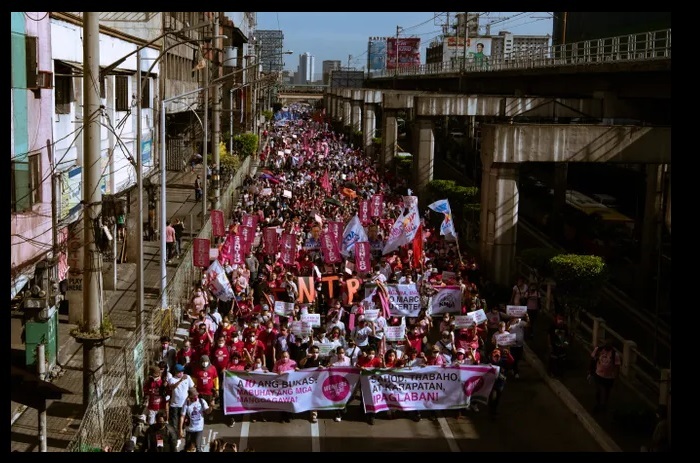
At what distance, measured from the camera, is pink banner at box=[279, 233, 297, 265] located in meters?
24.0

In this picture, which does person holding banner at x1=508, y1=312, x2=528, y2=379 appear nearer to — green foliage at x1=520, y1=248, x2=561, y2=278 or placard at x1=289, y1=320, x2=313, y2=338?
placard at x1=289, y1=320, x2=313, y2=338

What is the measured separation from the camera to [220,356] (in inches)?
653

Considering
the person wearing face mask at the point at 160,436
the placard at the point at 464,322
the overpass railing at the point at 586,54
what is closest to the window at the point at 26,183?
the person wearing face mask at the point at 160,436

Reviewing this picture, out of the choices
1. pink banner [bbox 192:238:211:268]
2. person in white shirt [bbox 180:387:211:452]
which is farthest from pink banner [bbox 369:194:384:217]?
person in white shirt [bbox 180:387:211:452]

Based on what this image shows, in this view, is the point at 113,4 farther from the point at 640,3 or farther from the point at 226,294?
the point at 226,294

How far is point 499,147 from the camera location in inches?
1049

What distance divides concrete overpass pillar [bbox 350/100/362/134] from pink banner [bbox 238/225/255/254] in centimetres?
5935

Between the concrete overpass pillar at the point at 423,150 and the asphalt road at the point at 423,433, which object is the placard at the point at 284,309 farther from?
the concrete overpass pillar at the point at 423,150

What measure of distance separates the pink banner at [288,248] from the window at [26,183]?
644 cm

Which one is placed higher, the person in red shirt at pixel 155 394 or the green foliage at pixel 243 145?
the green foliage at pixel 243 145

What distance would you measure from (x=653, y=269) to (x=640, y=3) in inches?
914

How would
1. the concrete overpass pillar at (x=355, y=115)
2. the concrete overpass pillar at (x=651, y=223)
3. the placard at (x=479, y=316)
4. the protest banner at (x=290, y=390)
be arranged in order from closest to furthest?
the protest banner at (x=290, y=390), the placard at (x=479, y=316), the concrete overpass pillar at (x=651, y=223), the concrete overpass pillar at (x=355, y=115)

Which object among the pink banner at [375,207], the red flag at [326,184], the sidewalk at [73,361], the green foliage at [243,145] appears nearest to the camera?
the sidewalk at [73,361]

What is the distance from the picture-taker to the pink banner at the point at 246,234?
954 inches
